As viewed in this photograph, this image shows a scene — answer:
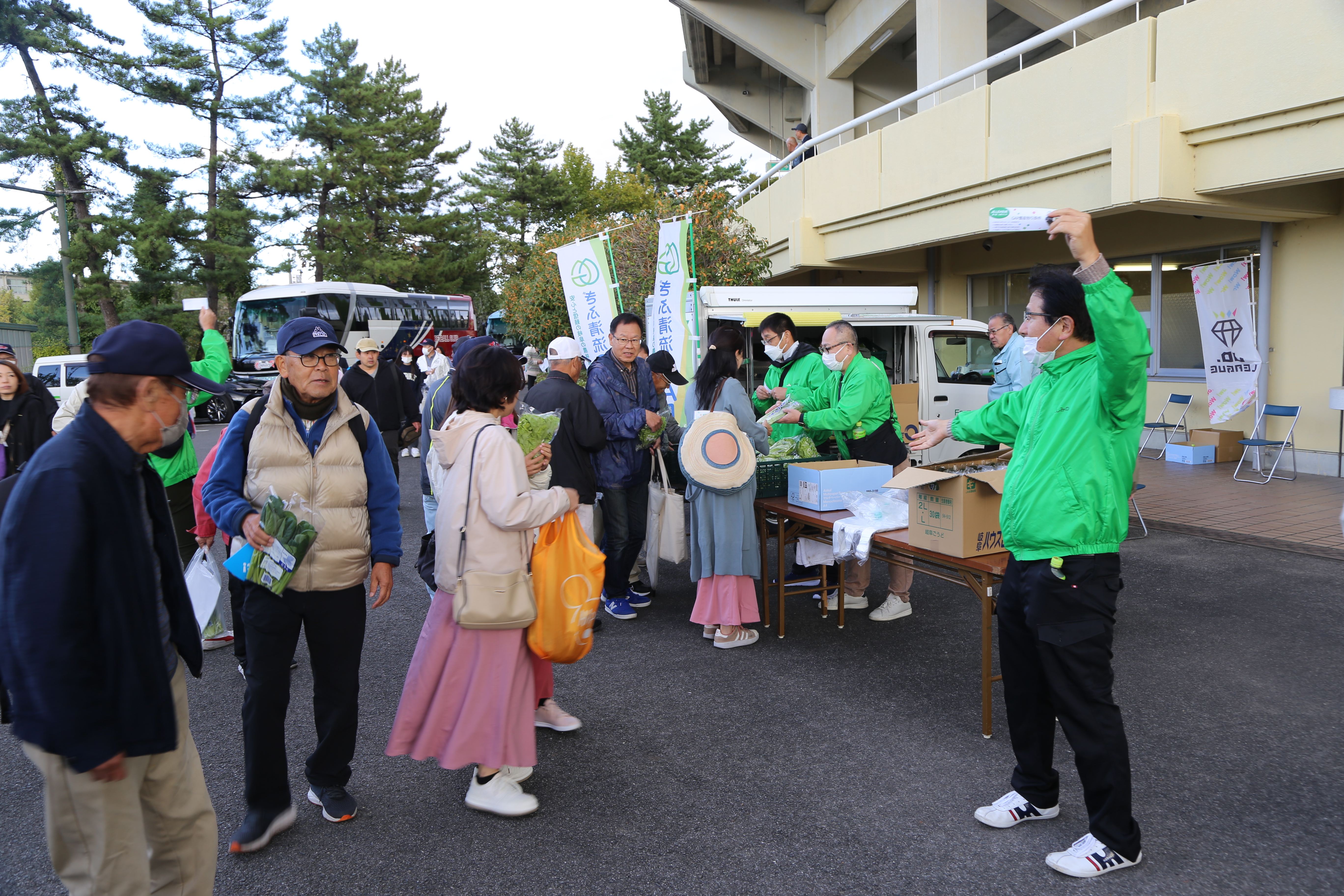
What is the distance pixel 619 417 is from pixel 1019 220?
3.22 metres

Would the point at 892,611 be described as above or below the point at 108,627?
below

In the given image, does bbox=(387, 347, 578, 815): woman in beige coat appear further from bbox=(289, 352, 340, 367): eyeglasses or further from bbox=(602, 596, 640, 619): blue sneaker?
bbox=(602, 596, 640, 619): blue sneaker

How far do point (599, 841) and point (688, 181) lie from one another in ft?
157

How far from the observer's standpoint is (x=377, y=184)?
37.1m

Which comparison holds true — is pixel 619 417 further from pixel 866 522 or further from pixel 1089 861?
pixel 1089 861

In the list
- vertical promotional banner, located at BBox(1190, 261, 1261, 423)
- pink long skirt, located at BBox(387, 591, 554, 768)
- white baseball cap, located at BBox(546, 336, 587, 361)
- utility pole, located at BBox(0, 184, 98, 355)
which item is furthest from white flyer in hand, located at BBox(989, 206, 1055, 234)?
utility pole, located at BBox(0, 184, 98, 355)

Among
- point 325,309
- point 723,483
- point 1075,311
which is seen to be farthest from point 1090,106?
point 325,309

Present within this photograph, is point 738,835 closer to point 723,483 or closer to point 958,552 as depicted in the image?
point 958,552

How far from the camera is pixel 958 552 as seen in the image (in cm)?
383

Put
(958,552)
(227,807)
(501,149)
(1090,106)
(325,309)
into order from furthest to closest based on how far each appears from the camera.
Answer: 1. (501,149)
2. (325,309)
3. (1090,106)
4. (958,552)
5. (227,807)

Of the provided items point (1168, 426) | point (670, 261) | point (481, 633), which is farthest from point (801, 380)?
point (1168, 426)

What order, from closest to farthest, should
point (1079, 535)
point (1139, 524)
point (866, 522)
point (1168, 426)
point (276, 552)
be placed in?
point (1079, 535), point (276, 552), point (866, 522), point (1139, 524), point (1168, 426)

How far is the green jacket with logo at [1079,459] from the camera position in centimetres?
268

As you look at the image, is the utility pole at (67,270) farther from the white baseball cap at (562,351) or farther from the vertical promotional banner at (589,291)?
the white baseball cap at (562,351)
